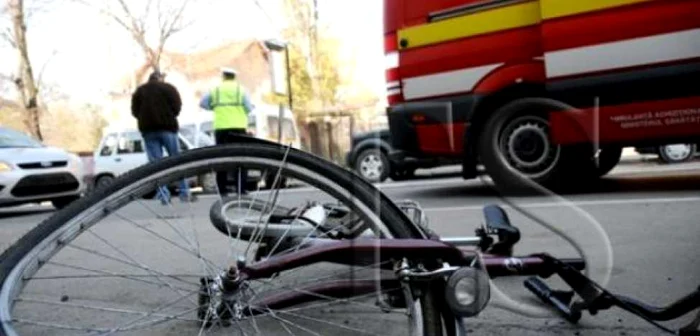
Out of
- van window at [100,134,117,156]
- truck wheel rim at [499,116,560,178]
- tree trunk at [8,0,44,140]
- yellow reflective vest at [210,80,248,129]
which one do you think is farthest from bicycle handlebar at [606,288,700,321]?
tree trunk at [8,0,44,140]

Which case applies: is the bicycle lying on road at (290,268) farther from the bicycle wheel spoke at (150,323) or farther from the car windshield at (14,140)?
the car windshield at (14,140)

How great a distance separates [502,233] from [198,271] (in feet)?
3.45

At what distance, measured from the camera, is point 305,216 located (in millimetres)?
2473

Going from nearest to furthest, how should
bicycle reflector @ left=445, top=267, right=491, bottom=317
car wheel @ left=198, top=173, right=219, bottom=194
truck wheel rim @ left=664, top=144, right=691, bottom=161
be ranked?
bicycle reflector @ left=445, top=267, right=491, bottom=317 → car wheel @ left=198, top=173, right=219, bottom=194 → truck wheel rim @ left=664, top=144, right=691, bottom=161

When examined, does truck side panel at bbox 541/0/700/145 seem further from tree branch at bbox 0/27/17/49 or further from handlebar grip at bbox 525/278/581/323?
tree branch at bbox 0/27/17/49

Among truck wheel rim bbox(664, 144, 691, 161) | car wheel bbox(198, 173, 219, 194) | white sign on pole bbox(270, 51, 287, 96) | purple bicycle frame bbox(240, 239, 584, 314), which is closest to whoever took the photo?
purple bicycle frame bbox(240, 239, 584, 314)

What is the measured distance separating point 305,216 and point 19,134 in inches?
409

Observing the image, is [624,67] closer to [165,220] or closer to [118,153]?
[165,220]

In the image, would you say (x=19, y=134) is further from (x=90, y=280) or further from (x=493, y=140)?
(x=90, y=280)

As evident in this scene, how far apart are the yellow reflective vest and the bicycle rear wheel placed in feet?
21.0

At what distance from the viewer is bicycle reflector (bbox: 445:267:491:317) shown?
162 cm

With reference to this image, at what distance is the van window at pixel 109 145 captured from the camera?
690 inches

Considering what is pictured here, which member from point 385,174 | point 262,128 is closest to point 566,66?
point 385,174

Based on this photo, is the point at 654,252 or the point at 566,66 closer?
the point at 654,252
